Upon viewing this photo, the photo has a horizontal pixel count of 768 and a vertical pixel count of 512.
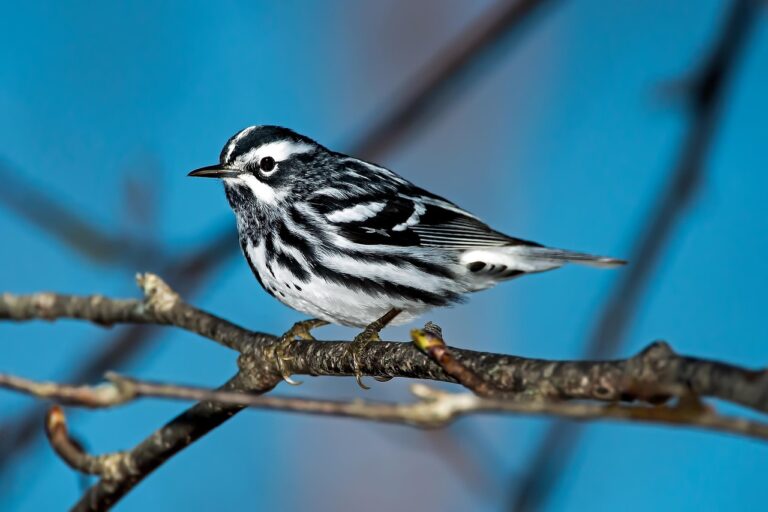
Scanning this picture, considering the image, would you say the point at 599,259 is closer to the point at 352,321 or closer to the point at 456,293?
the point at 456,293

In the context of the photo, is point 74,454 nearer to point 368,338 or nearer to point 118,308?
point 118,308

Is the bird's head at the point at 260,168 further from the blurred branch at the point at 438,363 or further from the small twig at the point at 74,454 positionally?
the small twig at the point at 74,454

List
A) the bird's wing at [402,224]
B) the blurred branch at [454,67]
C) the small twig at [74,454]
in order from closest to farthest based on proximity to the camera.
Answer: the small twig at [74,454], the blurred branch at [454,67], the bird's wing at [402,224]

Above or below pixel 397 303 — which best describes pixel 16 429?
below

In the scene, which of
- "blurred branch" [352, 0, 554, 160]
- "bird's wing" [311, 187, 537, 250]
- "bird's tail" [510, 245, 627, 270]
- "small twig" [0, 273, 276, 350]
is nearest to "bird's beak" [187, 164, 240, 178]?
"bird's wing" [311, 187, 537, 250]

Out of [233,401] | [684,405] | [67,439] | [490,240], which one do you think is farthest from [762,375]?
[490,240]

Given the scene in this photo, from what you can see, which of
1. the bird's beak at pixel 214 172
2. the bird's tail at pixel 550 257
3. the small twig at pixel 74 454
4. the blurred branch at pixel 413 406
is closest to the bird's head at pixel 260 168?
the bird's beak at pixel 214 172

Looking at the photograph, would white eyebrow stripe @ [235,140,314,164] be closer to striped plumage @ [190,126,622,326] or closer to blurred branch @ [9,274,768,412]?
striped plumage @ [190,126,622,326]
